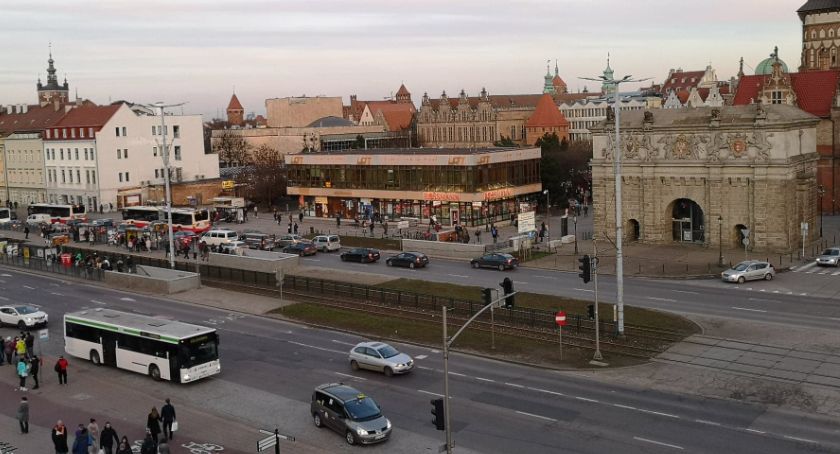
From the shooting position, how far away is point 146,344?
34.7 metres

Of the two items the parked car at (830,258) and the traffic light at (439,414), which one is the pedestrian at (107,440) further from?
the parked car at (830,258)

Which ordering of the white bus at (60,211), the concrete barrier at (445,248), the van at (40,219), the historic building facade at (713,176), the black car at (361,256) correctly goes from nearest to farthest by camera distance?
the historic building facade at (713,176) < the black car at (361,256) < the concrete barrier at (445,248) < the van at (40,219) < the white bus at (60,211)

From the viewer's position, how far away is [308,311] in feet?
154

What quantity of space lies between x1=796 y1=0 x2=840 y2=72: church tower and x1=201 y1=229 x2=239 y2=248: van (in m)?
73.6

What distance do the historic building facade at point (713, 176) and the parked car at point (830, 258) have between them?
4.56 metres

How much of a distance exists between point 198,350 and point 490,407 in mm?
12094

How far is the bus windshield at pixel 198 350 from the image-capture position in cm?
3359

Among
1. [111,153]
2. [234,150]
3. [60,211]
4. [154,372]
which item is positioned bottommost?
[154,372]

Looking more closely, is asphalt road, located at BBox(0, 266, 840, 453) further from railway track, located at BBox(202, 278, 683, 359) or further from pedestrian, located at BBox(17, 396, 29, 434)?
pedestrian, located at BBox(17, 396, 29, 434)

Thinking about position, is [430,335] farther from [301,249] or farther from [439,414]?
[301,249]

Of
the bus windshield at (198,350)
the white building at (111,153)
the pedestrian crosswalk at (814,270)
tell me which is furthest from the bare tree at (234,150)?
the bus windshield at (198,350)

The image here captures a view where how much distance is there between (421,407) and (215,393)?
27.9 ft

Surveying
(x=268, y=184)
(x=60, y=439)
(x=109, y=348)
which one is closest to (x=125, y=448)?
(x=60, y=439)

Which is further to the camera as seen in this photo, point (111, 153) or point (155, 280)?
point (111, 153)
